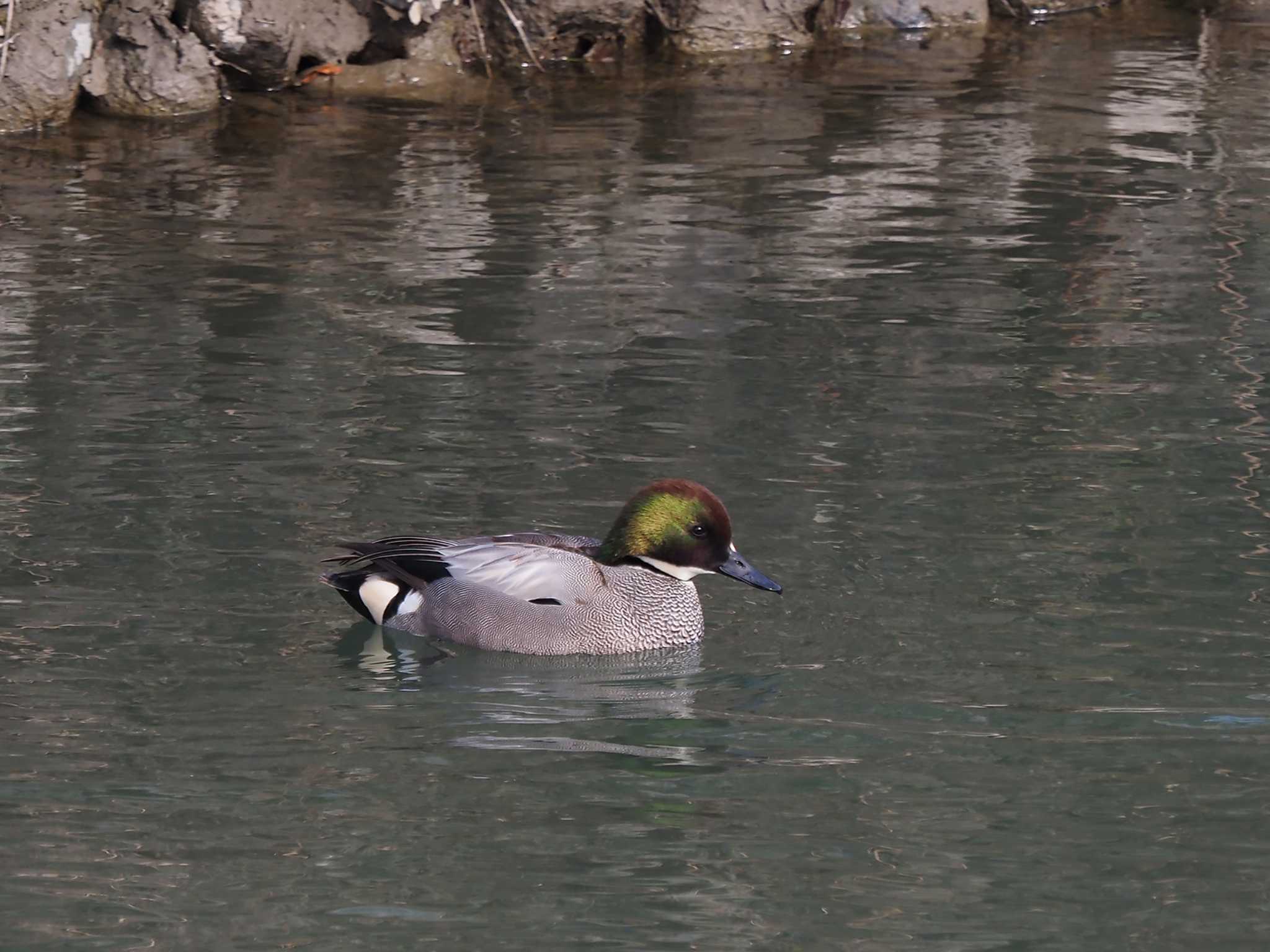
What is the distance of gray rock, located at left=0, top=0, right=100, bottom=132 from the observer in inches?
574

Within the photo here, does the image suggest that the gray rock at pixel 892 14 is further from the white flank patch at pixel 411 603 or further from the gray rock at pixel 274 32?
the white flank patch at pixel 411 603

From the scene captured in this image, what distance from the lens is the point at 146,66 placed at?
15242 millimetres

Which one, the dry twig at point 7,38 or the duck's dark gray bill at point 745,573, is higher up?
the dry twig at point 7,38

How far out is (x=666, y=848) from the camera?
17.4 feet

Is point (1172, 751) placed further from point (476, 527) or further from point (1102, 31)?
point (1102, 31)

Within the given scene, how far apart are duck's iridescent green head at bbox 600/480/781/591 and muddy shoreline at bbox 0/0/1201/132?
29.4 feet

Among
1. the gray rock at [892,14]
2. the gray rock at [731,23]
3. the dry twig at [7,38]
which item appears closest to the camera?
the dry twig at [7,38]

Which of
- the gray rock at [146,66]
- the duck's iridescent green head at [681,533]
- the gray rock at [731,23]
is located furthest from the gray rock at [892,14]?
the duck's iridescent green head at [681,533]

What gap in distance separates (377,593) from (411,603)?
0.12 m

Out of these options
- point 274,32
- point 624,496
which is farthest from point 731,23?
point 624,496

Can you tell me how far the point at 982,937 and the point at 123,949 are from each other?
6.53 ft

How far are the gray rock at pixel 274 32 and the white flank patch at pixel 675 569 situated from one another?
9426 mm

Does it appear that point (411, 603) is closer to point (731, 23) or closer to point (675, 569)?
point (675, 569)

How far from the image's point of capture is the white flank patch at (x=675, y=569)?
6.97 meters
